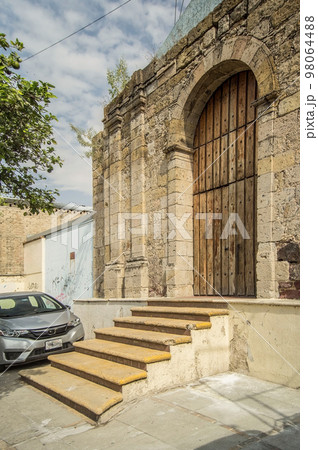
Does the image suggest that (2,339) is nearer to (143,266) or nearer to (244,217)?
(143,266)

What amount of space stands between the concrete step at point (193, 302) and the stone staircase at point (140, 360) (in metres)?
0.02

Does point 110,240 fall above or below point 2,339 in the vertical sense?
above

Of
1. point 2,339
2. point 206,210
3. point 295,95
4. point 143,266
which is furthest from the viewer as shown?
point 143,266

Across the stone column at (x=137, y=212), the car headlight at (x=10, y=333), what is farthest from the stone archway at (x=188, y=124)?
the car headlight at (x=10, y=333)

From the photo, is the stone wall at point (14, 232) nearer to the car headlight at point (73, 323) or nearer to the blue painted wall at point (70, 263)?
the blue painted wall at point (70, 263)

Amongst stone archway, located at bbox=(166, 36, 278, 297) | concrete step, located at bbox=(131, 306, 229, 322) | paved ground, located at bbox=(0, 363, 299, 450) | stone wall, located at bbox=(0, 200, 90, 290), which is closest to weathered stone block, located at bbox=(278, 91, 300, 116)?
stone archway, located at bbox=(166, 36, 278, 297)

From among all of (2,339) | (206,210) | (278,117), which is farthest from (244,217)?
(2,339)

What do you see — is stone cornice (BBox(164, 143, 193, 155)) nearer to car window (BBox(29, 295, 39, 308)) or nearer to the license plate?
the license plate

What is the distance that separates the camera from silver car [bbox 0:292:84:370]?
571 cm

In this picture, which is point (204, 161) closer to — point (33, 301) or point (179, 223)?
point (179, 223)

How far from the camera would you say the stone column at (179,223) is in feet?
22.0

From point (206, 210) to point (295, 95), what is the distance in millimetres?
2593

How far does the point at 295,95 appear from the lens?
15.4 ft

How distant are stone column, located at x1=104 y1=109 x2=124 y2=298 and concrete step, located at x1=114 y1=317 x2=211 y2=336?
2.30m
